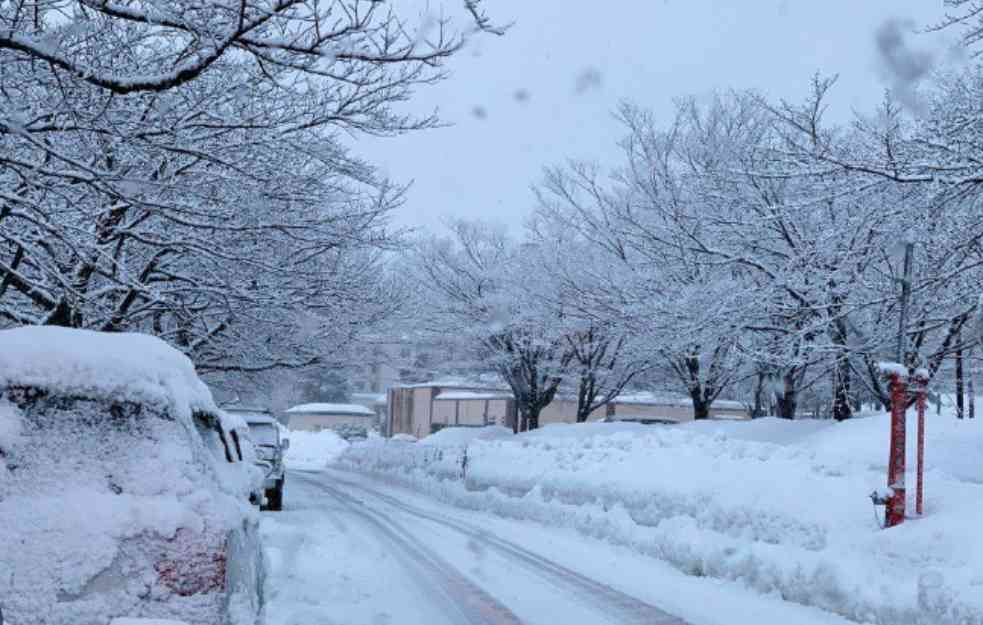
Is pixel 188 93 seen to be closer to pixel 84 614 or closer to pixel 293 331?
pixel 84 614

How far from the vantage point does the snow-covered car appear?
5.38m

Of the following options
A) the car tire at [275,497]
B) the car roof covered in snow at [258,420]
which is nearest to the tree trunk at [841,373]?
the car tire at [275,497]

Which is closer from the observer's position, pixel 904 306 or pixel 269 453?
pixel 904 306

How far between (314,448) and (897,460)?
55770 mm

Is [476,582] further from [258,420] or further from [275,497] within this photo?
[258,420]

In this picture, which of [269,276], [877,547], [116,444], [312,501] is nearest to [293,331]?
[312,501]

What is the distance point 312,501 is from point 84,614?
18.1 metres

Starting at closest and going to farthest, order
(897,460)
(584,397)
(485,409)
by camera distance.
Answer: (897,460), (584,397), (485,409)

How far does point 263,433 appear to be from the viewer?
70.2 ft

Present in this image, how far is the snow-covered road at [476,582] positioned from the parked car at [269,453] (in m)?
1.79

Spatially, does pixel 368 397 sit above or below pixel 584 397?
below

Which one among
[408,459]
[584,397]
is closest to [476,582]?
[408,459]

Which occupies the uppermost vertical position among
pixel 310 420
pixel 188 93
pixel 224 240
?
pixel 188 93

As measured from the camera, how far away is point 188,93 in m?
11.5
